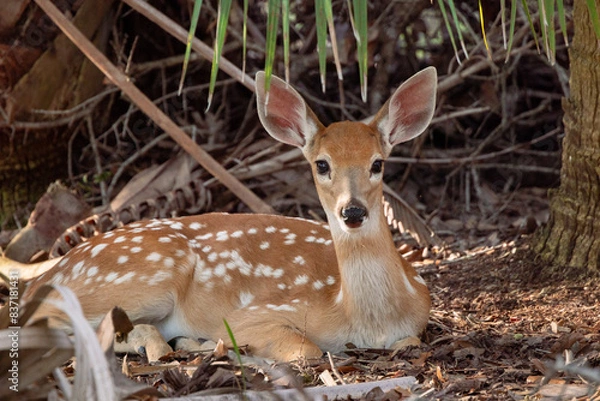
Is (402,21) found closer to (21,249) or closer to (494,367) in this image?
(21,249)

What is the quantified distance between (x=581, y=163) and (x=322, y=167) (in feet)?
4.30

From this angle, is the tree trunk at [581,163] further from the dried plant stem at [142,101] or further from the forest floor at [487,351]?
the dried plant stem at [142,101]

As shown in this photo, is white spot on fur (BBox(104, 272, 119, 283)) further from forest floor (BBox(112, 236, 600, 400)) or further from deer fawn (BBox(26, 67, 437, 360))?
forest floor (BBox(112, 236, 600, 400))

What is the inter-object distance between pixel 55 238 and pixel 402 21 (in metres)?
2.74

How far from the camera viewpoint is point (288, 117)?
165 inches

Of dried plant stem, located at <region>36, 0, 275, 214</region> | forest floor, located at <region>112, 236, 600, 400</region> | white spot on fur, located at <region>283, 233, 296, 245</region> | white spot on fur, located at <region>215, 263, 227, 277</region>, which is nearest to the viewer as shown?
forest floor, located at <region>112, 236, 600, 400</region>

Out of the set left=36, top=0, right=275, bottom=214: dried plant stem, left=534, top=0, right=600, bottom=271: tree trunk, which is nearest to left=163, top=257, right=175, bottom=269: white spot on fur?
left=36, top=0, right=275, bottom=214: dried plant stem

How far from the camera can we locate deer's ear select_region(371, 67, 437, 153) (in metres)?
4.05

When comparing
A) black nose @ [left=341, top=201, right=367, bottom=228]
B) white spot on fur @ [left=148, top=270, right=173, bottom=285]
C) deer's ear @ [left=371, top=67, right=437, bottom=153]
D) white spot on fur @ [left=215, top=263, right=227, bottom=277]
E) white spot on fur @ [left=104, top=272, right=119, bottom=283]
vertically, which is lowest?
white spot on fur @ [left=215, top=263, right=227, bottom=277]

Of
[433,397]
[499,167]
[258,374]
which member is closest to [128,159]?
[499,167]

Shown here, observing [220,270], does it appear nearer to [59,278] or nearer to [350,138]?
[59,278]

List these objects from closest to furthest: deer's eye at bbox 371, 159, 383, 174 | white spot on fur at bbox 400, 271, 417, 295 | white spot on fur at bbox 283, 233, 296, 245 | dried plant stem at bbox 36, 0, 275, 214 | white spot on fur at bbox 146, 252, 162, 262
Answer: deer's eye at bbox 371, 159, 383, 174 < white spot on fur at bbox 400, 271, 417, 295 < white spot on fur at bbox 146, 252, 162, 262 < white spot on fur at bbox 283, 233, 296, 245 < dried plant stem at bbox 36, 0, 275, 214

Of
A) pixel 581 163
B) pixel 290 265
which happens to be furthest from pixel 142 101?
pixel 581 163

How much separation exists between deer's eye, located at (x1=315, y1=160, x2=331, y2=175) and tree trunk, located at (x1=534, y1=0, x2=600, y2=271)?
1278 mm
